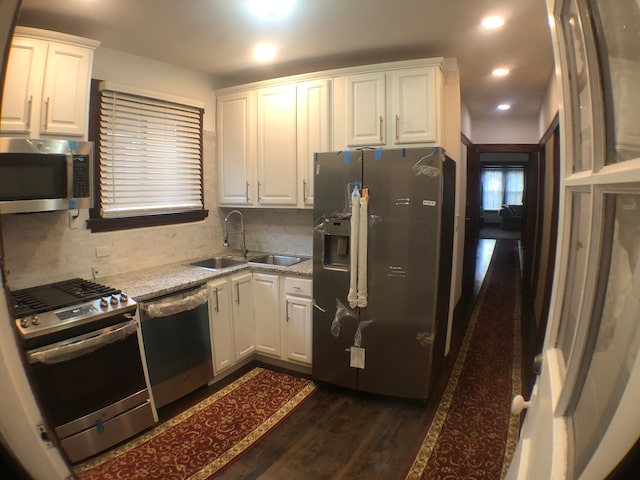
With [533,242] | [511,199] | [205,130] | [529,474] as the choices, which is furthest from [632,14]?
[511,199]

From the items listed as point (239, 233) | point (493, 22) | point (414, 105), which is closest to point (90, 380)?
point (239, 233)

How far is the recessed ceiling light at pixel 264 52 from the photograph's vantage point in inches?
97.0

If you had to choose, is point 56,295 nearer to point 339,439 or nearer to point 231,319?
point 231,319

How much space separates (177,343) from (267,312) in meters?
0.74

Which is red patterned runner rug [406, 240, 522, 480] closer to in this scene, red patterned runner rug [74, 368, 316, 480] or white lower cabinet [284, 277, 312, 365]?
red patterned runner rug [74, 368, 316, 480]

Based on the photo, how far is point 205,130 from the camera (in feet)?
10.4

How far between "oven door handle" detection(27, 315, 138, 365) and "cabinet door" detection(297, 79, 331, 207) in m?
1.57

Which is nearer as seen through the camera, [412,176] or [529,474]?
[529,474]

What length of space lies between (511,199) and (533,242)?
29.4ft

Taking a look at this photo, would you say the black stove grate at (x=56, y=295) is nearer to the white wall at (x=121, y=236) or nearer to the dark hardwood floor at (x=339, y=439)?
the white wall at (x=121, y=236)

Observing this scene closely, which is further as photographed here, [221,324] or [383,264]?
[221,324]

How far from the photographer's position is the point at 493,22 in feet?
6.88

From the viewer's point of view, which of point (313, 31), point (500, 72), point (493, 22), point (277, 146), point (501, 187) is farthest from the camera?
point (501, 187)

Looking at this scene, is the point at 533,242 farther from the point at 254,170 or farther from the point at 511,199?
the point at 511,199
